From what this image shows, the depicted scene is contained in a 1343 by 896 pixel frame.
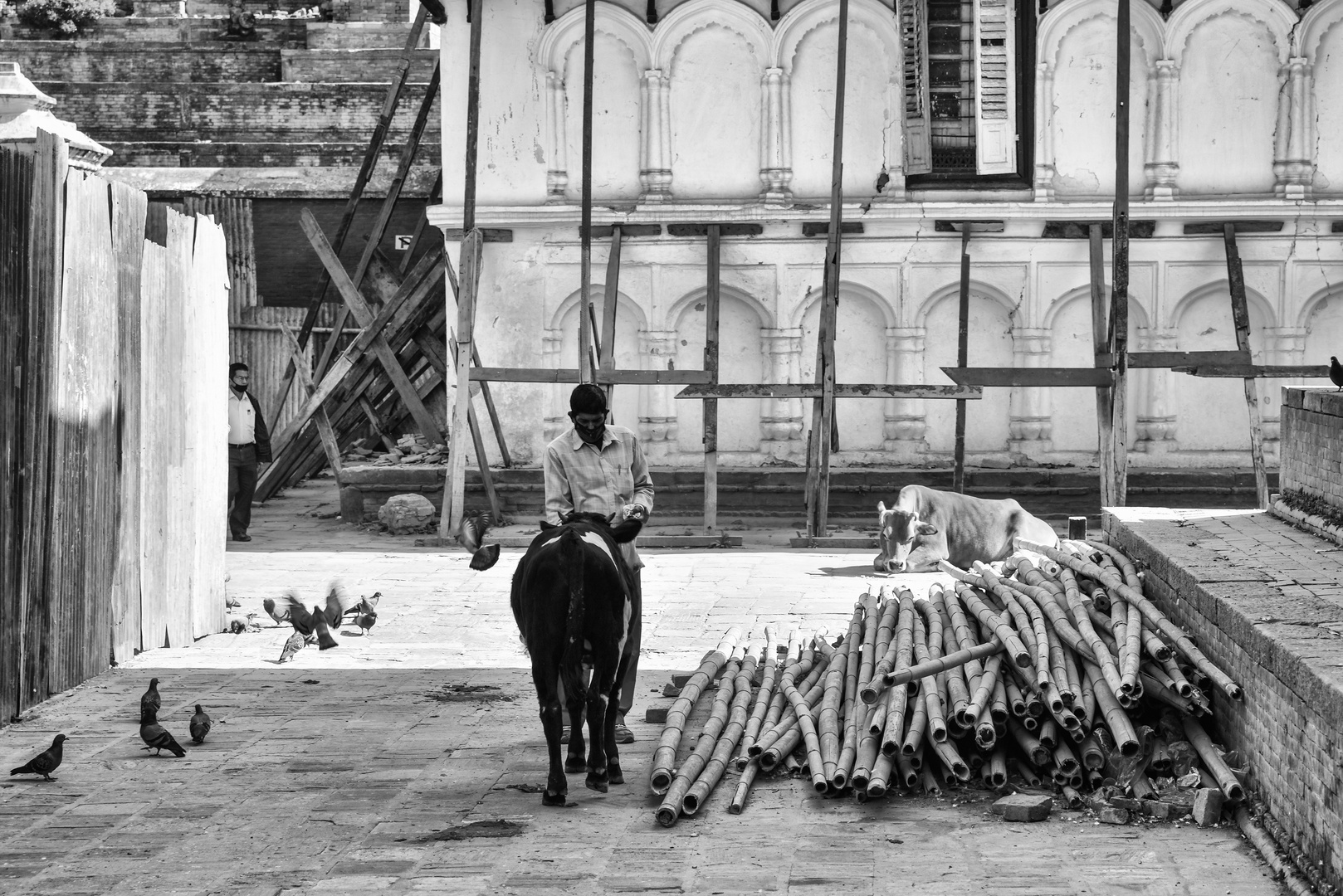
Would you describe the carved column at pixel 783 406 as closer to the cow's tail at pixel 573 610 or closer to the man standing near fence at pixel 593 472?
the man standing near fence at pixel 593 472

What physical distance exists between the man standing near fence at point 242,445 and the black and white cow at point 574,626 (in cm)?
942

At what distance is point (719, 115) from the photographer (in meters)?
17.6

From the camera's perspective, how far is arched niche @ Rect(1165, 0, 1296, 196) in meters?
17.2

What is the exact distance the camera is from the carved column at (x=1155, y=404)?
677 inches

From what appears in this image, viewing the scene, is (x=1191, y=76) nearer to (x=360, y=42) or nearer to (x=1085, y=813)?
(x=1085, y=813)

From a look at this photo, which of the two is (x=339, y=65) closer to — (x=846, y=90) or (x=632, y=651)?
(x=846, y=90)

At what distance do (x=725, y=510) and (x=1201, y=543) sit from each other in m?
8.79

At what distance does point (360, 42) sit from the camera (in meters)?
28.8

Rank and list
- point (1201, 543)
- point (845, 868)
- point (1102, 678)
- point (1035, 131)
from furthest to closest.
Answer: point (1035, 131), point (1201, 543), point (1102, 678), point (845, 868)

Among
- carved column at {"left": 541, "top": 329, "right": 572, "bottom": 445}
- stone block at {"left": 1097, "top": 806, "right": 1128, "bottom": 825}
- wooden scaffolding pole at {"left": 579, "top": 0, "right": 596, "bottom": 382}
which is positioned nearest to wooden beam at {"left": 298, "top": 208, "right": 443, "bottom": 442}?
carved column at {"left": 541, "top": 329, "right": 572, "bottom": 445}

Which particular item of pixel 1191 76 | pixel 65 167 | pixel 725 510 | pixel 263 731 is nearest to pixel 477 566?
pixel 263 731

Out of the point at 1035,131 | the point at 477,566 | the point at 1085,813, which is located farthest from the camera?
the point at 1035,131

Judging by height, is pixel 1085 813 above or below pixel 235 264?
below

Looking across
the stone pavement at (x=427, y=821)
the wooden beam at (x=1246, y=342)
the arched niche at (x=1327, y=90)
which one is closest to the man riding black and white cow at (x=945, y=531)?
the wooden beam at (x=1246, y=342)
